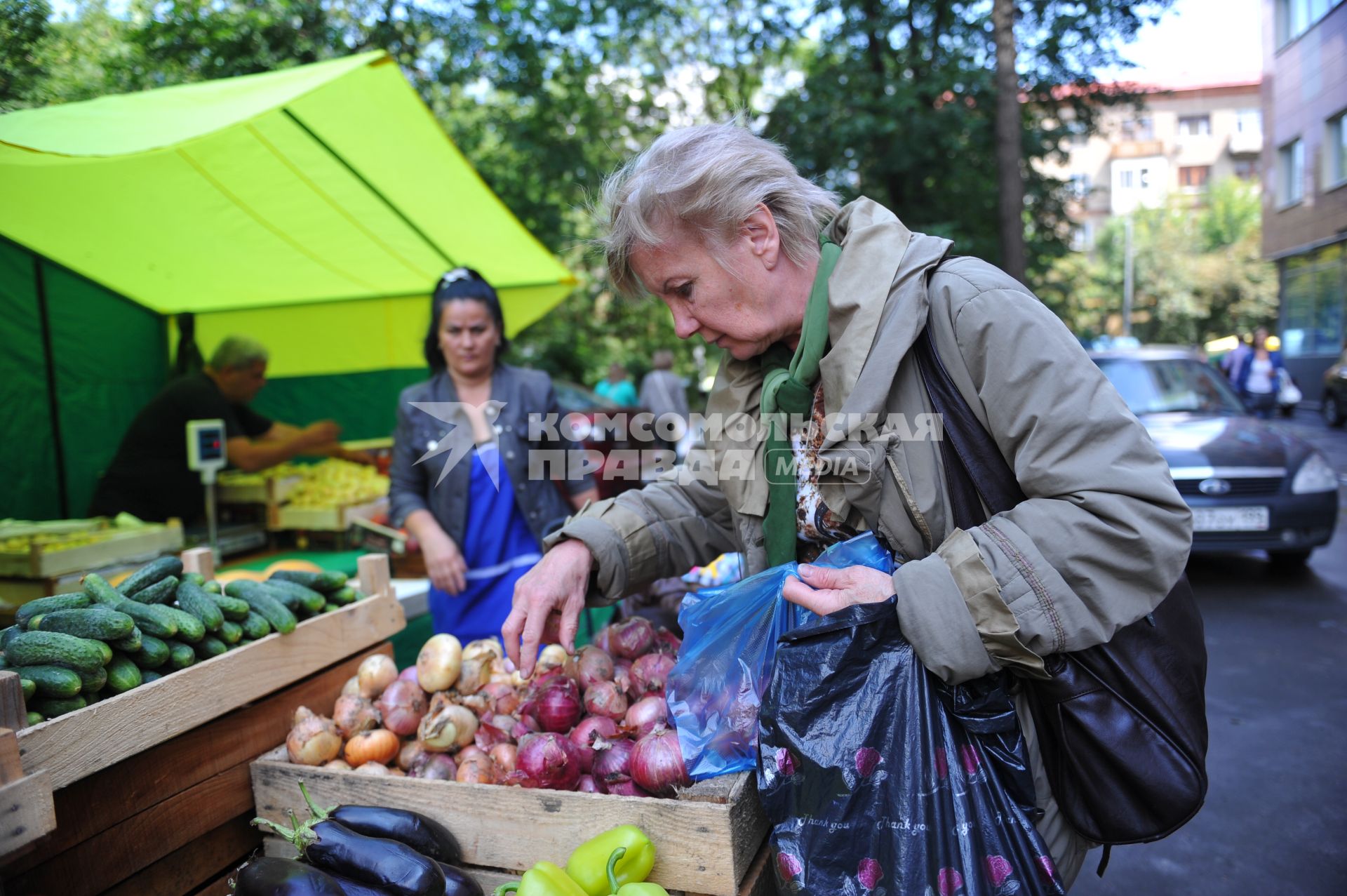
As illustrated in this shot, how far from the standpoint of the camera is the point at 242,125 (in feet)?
13.5

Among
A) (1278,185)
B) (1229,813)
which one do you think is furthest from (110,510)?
(1278,185)

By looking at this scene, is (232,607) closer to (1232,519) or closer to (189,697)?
(189,697)

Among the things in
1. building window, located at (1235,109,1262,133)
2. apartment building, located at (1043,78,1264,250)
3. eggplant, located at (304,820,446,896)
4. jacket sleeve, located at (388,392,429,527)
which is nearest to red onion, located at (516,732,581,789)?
eggplant, located at (304,820,446,896)

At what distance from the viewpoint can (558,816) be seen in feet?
5.21

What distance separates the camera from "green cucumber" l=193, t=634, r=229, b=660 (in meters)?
1.83

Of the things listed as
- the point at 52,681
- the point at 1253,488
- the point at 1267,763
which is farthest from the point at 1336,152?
the point at 52,681

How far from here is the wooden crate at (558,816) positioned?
1.46 metres

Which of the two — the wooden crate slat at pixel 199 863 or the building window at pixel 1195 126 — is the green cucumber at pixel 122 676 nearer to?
the wooden crate slat at pixel 199 863

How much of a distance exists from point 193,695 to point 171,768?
0.48 ft

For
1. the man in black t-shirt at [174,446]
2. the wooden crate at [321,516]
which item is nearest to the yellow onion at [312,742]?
the wooden crate at [321,516]

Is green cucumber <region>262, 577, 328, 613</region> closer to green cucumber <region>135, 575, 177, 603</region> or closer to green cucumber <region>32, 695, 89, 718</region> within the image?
green cucumber <region>135, 575, 177, 603</region>

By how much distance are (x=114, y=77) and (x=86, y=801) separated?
418cm

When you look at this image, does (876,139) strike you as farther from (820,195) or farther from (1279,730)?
(820,195)

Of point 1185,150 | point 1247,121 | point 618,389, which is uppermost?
point 1247,121
